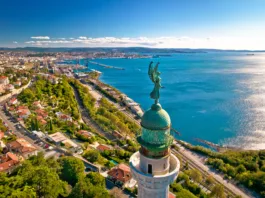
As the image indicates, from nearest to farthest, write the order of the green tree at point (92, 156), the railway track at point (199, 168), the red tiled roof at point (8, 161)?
the red tiled roof at point (8, 161)
the green tree at point (92, 156)
the railway track at point (199, 168)

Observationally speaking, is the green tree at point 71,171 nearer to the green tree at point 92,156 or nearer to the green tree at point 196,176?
the green tree at point 92,156

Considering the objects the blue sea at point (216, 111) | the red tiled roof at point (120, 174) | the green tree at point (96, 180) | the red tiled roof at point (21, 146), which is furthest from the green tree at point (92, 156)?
the blue sea at point (216, 111)

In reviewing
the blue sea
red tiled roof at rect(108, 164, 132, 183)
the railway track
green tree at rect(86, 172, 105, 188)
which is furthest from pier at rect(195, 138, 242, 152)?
green tree at rect(86, 172, 105, 188)

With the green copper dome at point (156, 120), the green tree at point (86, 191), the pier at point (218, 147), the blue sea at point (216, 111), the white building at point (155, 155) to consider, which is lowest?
the pier at point (218, 147)

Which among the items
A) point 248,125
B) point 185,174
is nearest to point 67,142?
point 185,174

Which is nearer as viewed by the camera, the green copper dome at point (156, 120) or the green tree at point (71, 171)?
the green copper dome at point (156, 120)

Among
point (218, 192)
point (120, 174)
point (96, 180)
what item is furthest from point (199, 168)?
point (96, 180)

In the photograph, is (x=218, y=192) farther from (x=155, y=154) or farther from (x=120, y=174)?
(x=155, y=154)
